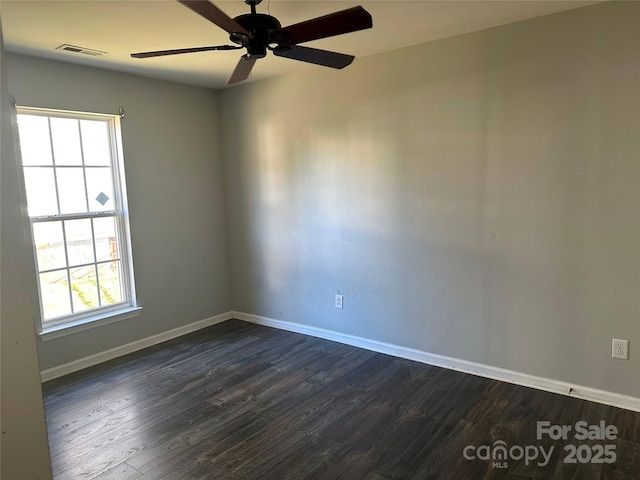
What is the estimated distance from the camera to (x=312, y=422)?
255 cm

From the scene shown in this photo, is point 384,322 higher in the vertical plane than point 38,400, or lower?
lower

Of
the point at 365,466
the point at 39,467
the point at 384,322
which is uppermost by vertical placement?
the point at 39,467

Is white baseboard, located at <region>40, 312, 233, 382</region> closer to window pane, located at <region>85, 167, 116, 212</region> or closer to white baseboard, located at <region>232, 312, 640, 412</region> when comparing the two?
white baseboard, located at <region>232, 312, 640, 412</region>

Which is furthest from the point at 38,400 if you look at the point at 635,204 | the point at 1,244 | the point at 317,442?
the point at 635,204

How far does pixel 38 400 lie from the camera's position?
1.34m

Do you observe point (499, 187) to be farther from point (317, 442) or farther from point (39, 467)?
point (39, 467)

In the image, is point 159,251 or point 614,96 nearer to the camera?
point 614,96

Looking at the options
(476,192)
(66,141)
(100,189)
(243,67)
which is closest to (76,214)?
(100,189)

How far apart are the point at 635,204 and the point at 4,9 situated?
3624 millimetres

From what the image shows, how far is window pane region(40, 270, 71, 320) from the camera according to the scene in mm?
3207

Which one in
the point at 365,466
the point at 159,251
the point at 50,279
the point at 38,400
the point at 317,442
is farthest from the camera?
the point at 159,251

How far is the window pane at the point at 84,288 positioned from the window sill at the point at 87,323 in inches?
4.6

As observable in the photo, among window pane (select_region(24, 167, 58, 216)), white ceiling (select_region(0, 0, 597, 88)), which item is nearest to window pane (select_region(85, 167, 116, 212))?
window pane (select_region(24, 167, 58, 216))

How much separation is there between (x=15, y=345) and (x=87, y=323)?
2376mm
